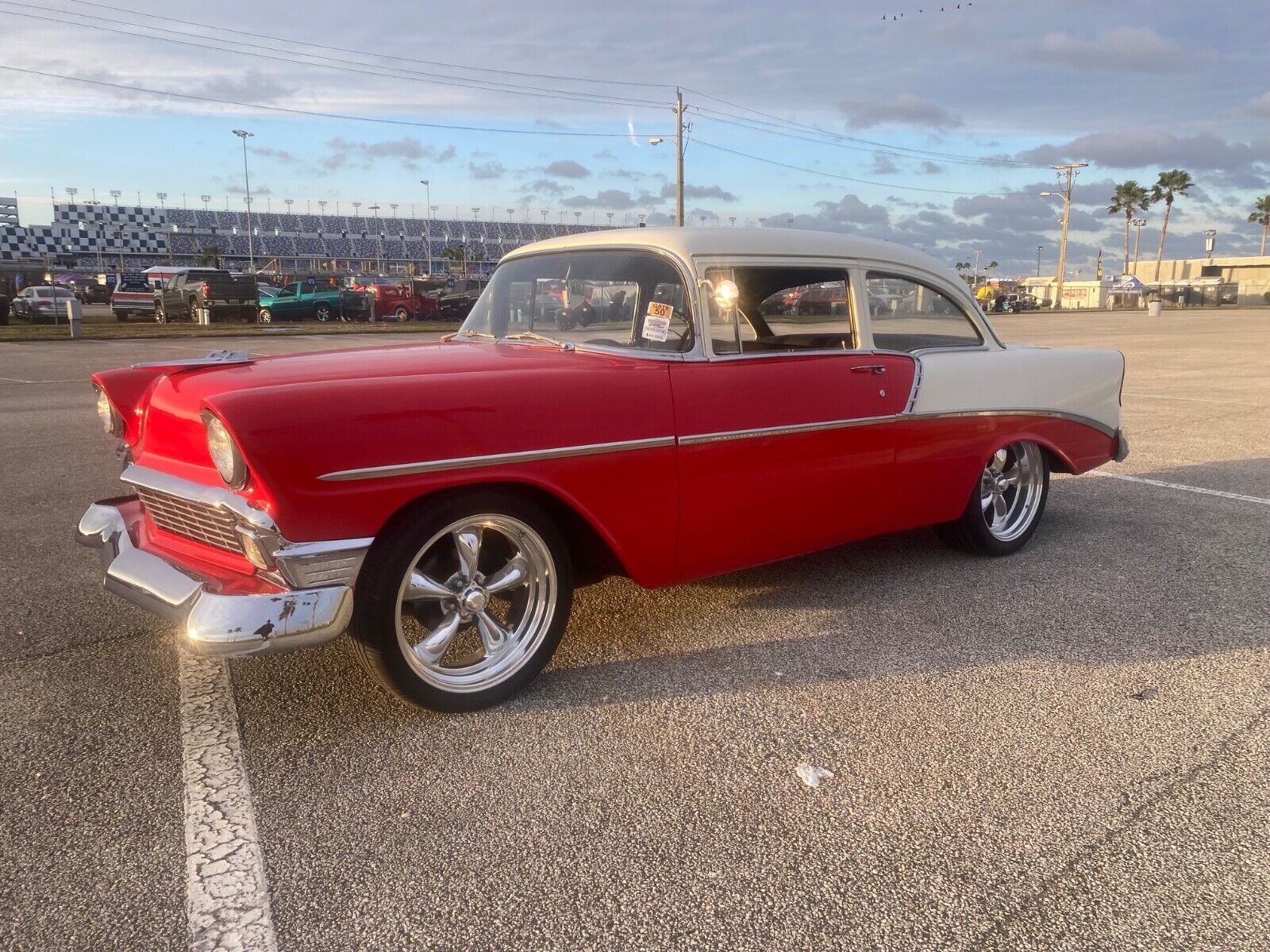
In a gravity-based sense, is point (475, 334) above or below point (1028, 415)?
above

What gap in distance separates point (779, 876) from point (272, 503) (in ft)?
5.31

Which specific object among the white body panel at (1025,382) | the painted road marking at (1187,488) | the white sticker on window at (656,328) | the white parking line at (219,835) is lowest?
the white parking line at (219,835)

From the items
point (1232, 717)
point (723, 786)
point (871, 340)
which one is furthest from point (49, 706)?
point (1232, 717)

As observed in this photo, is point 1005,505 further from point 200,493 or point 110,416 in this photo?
point 110,416

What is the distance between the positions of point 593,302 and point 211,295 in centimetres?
2855

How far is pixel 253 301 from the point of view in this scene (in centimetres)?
2969

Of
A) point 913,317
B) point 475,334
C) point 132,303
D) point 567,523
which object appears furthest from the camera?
point 132,303

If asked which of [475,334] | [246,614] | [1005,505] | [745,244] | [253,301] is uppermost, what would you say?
[745,244]

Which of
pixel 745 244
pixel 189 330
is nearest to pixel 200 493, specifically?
pixel 745 244

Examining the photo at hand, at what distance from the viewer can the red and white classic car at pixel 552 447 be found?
8.94ft

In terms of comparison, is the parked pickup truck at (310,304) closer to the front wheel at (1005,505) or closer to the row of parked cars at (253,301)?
the row of parked cars at (253,301)

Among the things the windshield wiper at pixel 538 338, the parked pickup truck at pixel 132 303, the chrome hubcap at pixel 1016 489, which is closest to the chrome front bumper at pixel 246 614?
the windshield wiper at pixel 538 338

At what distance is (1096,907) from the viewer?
7.04 feet

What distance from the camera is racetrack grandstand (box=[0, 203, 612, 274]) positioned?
100125 millimetres
